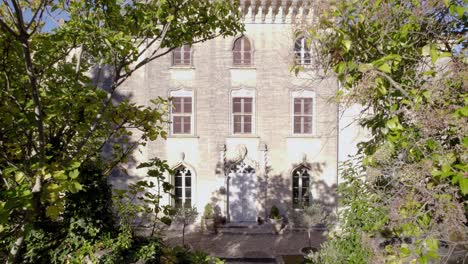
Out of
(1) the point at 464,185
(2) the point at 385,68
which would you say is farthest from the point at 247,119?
(1) the point at 464,185

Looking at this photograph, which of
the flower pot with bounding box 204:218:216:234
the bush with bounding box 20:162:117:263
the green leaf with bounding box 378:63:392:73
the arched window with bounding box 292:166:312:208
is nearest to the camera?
the green leaf with bounding box 378:63:392:73

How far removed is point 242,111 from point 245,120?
436 millimetres

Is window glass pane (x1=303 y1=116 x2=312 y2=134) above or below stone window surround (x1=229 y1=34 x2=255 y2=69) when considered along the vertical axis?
below

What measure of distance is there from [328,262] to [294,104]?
28.1 feet

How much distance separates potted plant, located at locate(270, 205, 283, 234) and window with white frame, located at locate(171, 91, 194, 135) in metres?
5.11

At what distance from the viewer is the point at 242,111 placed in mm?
12656

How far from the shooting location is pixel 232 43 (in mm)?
12523

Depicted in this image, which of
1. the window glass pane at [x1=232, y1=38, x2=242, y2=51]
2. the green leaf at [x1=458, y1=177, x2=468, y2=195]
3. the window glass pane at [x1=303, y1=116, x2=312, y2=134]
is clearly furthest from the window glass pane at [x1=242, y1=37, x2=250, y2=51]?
the green leaf at [x1=458, y1=177, x2=468, y2=195]

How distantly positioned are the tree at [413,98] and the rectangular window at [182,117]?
1037 cm

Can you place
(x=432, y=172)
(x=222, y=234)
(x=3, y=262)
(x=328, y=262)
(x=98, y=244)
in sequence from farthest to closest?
1. (x=222, y=234)
2. (x=328, y=262)
3. (x=98, y=244)
4. (x=3, y=262)
5. (x=432, y=172)

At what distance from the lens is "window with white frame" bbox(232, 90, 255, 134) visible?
41.5ft

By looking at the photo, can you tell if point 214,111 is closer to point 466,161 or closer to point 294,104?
point 294,104

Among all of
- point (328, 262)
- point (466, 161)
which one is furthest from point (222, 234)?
point (466, 161)

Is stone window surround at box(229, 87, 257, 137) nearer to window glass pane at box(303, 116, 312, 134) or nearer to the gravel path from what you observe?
window glass pane at box(303, 116, 312, 134)
